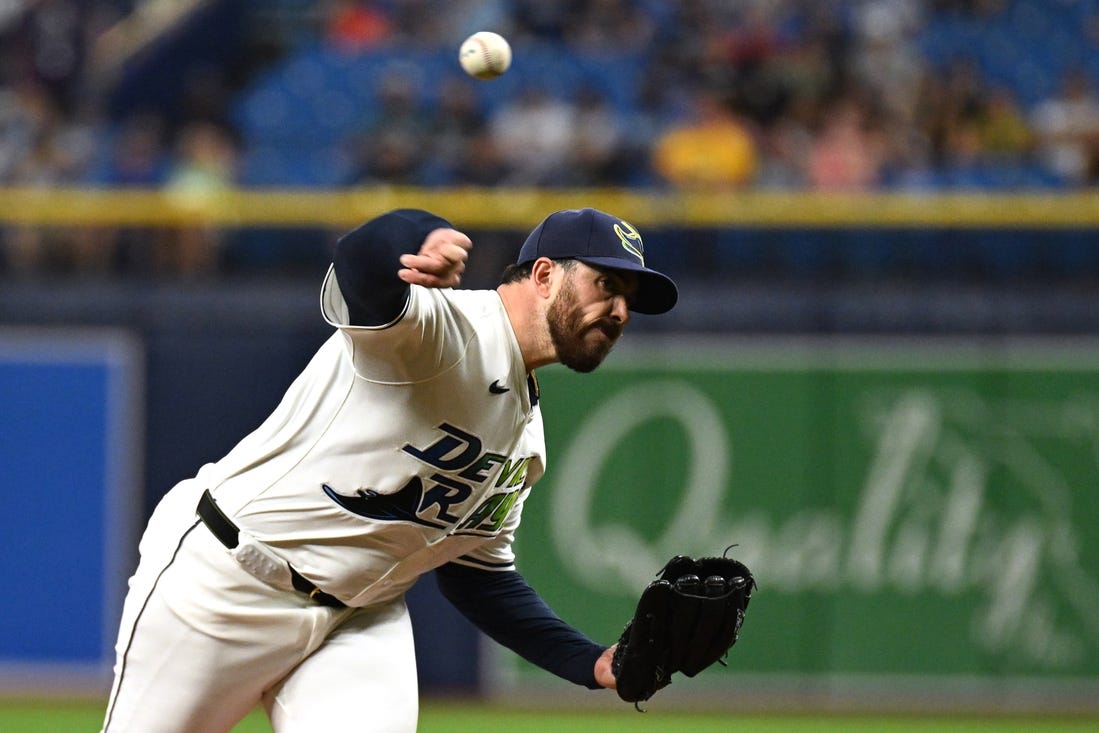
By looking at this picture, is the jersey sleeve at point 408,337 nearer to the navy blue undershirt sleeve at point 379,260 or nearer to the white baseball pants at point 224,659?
the navy blue undershirt sleeve at point 379,260

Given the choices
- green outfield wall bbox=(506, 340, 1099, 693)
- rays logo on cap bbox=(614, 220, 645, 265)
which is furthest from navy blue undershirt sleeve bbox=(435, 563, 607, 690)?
green outfield wall bbox=(506, 340, 1099, 693)

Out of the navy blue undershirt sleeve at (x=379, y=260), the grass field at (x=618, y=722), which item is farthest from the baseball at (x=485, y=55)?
the grass field at (x=618, y=722)

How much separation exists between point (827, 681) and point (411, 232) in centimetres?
587

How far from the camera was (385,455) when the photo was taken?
3.43 metres

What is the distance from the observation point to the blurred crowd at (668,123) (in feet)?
29.8

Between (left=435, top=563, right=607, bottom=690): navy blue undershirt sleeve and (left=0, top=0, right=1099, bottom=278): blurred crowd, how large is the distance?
4.74 m

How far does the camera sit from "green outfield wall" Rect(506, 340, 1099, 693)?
8.16m

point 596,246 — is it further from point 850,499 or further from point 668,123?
point 668,123

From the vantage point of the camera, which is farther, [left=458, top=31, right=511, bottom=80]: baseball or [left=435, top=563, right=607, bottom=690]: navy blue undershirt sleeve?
[left=458, top=31, right=511, bottom=80]: baseball

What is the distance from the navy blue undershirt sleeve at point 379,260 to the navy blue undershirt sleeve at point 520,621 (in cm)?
125

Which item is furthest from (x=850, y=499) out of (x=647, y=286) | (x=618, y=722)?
(x=647, y=286)

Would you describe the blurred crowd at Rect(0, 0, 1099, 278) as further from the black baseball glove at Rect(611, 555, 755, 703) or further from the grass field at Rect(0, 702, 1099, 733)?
the black baseball glove at Rect(611, 555, 755, 703)

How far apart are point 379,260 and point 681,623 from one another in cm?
132

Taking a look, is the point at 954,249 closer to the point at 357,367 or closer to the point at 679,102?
the point at 679,102
